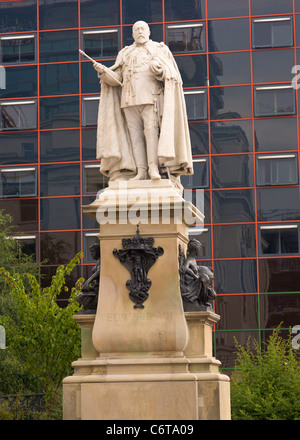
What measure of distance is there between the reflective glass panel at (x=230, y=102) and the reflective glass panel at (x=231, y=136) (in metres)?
0.38

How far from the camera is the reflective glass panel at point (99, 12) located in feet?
163

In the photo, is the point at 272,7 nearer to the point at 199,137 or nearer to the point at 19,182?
the point at 199,137

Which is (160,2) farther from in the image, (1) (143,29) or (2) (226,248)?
(1) (143,29)

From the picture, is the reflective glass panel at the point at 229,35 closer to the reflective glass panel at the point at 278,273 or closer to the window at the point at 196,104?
the window at the point at 196,104

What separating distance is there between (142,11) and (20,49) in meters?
6.52

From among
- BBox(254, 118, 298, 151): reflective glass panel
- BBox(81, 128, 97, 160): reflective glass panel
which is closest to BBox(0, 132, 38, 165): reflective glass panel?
BBox(81, 128, 97, 160): reflective glass panel

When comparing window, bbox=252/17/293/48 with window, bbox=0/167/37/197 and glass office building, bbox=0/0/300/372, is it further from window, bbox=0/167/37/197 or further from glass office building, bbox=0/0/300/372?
window, bbox=0/167/37/197

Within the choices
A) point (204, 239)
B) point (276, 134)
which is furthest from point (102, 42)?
point (204, 239)

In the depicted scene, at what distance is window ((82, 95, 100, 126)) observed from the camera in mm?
49281

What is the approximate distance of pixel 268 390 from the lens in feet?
74.9

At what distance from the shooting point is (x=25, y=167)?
49.8m

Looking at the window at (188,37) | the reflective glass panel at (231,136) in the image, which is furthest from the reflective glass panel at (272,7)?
the reflective glass panel at (231,136)

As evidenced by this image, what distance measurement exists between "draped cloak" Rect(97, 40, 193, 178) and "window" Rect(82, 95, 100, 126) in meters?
33.3

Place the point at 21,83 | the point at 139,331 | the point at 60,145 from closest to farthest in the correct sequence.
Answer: the point at 139,331, the point at 60,145, the point at 21,83
